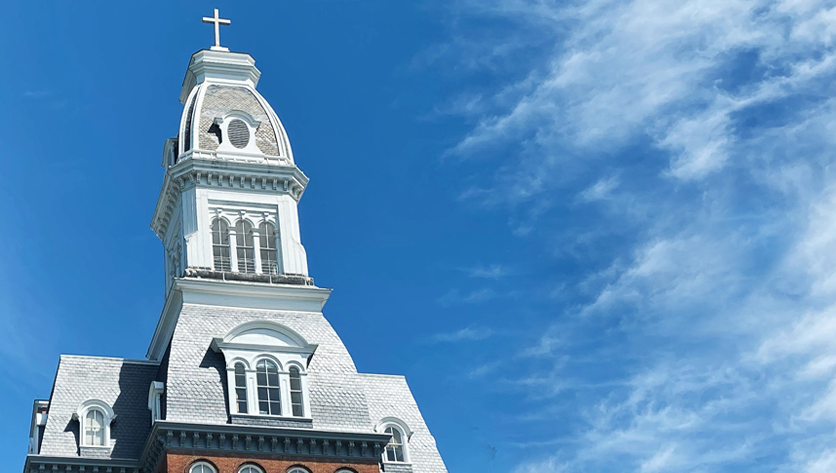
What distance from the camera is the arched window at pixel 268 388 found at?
59406mm

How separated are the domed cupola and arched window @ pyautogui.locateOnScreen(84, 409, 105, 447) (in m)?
13.0

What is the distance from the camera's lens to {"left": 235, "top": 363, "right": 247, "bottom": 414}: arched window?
5912 centimetres

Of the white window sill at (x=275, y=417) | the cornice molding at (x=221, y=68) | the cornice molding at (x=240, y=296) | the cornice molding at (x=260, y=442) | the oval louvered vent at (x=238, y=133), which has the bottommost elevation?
the cornice molding at (x=260, y=442)

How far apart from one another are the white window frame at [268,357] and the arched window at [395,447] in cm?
498

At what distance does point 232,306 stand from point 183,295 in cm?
212

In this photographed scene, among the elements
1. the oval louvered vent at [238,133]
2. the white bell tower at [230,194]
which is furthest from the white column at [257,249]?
the oval louvered vent at [238,133]

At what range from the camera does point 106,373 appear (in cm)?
6262

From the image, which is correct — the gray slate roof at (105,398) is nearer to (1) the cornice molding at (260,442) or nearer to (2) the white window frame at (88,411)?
(2) the white window frame at (88,411)

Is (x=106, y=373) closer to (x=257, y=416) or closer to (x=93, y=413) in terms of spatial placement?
(x=93, y=413)

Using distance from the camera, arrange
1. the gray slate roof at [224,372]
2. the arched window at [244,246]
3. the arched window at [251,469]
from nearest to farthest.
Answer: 1. the arched window at [251,469]
2. the gray slate roof at [224,372]
3. the arched window at [244,246]

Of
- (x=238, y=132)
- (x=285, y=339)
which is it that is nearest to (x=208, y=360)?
(x=285, y=339)

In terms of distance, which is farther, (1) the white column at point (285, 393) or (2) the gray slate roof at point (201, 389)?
(1) the white column at point (285, 393)

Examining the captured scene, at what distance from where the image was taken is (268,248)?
218 ft

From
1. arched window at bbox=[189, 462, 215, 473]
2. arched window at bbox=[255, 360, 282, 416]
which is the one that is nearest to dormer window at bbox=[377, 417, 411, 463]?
arched window at bbox=[255, 360, 282, 416]
